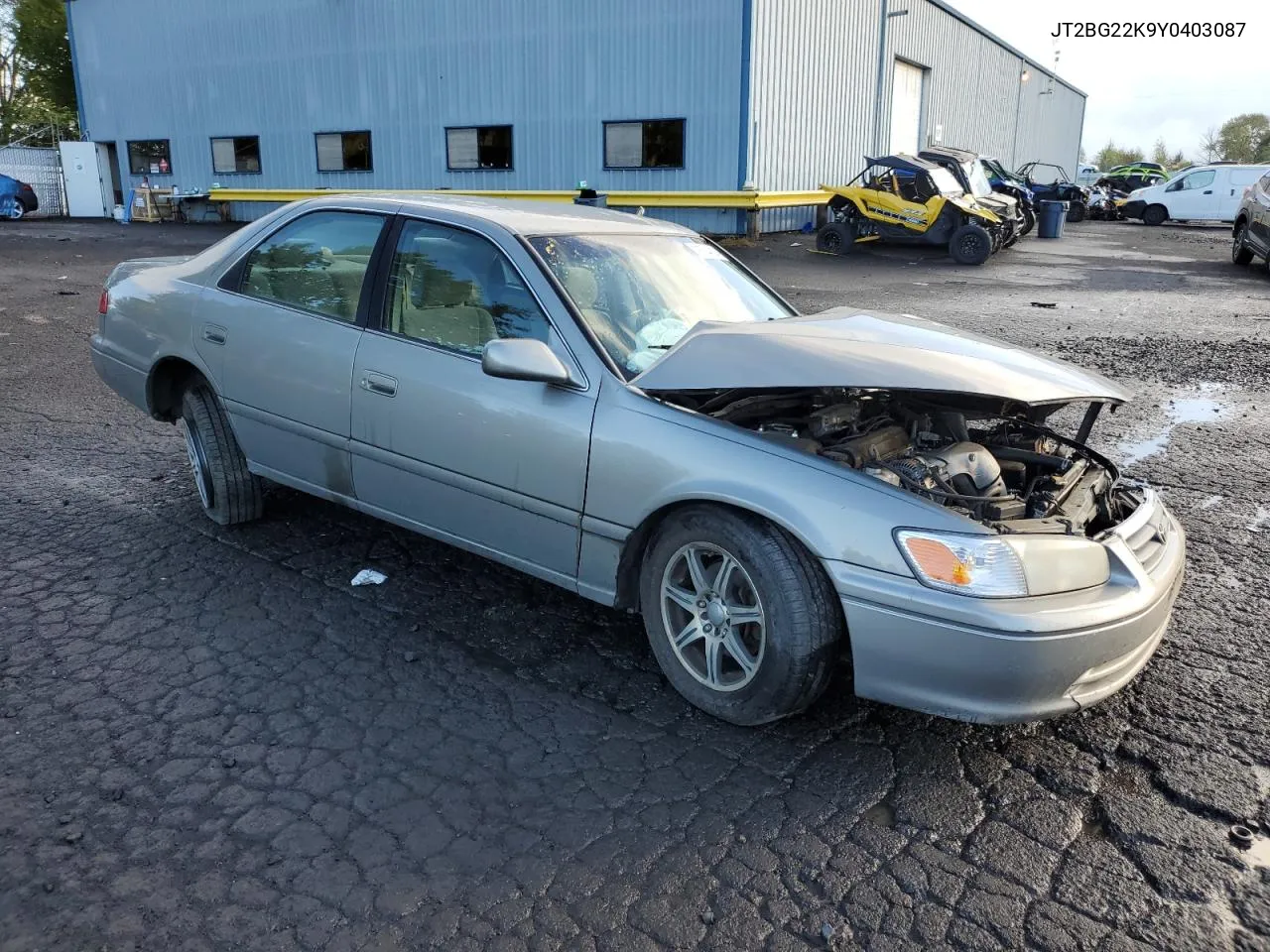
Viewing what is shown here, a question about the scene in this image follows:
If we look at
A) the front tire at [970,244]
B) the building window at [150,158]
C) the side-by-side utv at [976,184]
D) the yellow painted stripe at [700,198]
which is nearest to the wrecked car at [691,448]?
the front tire at [970,244]

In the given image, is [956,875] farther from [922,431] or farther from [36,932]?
[36,932]

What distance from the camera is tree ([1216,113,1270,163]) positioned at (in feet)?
287

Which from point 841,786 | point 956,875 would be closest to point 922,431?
point 841,786

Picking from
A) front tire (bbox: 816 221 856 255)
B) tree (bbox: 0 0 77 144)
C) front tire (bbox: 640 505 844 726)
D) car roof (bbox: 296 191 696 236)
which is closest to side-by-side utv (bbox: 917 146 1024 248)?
front tire (bbox: 816 221 856 255)

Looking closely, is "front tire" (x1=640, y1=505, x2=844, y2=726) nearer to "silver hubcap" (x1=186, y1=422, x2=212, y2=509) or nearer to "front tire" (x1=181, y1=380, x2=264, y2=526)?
"front tire" (x1=181, y1=380, x2=264, y2=526)

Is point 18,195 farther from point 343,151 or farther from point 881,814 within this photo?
point 881,814

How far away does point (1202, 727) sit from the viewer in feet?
10.2

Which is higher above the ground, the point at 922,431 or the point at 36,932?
the point at 922,431

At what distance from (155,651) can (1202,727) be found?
3488 millimetres

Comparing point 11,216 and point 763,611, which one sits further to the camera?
point 11,216

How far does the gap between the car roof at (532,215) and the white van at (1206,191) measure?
3146cm

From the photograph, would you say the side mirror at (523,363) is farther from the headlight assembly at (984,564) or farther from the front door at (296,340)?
the headlight assembly at (984,564)

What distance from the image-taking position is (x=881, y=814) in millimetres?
2691

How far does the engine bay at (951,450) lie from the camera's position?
3.11m
